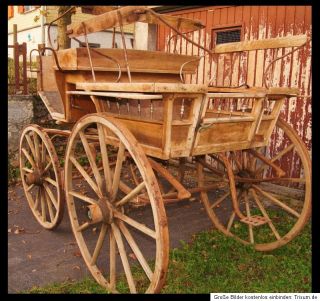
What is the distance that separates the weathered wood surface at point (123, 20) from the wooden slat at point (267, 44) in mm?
403

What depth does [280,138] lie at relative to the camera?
587 cm

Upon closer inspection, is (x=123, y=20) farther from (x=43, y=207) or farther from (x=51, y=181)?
(x=43, y=207)

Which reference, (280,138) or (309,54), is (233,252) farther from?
(309,54)

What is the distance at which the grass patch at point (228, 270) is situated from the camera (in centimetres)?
326

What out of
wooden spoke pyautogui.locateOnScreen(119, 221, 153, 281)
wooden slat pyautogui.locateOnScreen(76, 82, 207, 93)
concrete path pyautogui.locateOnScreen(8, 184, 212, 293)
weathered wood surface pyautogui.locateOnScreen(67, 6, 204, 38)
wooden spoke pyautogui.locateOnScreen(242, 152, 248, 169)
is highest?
weathered wood surface pyautogui.locateOnScreen(67, 6, 204, 38)

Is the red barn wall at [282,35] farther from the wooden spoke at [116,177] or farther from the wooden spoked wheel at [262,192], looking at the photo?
the wooden spoke at [116,177]

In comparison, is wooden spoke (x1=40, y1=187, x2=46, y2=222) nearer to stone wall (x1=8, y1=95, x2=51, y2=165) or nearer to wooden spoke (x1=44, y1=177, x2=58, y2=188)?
Answer: wooden spoke (x1=44, y1=177, x2=58, y2=188)

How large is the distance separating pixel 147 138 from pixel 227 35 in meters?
A: 4.34

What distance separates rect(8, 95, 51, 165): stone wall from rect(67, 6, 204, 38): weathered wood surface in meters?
3.66

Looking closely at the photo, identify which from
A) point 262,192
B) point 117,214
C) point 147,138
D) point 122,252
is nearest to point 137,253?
point 122,252

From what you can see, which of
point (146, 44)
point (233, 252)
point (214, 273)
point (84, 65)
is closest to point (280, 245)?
point (233, 252)

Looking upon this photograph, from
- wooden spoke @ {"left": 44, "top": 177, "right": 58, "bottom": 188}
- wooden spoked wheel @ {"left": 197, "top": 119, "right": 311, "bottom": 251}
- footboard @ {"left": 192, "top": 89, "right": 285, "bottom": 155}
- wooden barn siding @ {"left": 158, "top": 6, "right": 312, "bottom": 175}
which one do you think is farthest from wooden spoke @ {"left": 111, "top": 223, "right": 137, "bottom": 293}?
wooden barn siding @ {"left": 158, "top": 6, "right": 312, "bottom": 175}

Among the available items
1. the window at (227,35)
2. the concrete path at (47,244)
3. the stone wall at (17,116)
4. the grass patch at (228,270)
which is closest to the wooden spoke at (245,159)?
the grass patch at (228,270)

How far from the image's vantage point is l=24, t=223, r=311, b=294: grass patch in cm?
326
